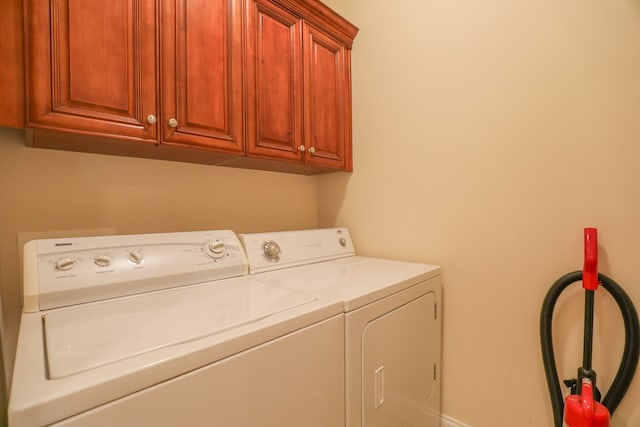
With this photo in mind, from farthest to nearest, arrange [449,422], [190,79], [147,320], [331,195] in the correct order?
[331,195]
[449,422]
[190,79]
[147,320]

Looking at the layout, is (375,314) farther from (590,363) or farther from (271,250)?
(590,363)

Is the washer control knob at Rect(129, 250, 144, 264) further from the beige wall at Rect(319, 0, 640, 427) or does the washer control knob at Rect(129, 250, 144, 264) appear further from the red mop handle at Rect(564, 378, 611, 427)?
the red mop handle at Rect(564, 378, 611, 427)

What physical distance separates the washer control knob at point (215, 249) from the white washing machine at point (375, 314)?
0.12 m

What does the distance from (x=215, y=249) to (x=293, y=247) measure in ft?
1.35

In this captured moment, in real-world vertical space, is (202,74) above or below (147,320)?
above

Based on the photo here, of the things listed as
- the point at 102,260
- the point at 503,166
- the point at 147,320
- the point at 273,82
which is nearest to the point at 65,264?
the point at 102,260

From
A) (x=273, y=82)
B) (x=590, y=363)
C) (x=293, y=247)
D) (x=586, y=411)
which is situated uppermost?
(x=273, y=82)

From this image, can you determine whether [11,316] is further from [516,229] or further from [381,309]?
[516,229]

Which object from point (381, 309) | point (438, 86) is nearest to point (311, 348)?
point (381, 309)

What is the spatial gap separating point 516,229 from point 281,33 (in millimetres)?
1426

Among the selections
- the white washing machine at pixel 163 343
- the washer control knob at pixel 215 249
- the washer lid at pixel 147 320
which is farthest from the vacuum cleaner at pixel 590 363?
the washer control knob at pixel 215 249

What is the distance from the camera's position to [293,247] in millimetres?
1448

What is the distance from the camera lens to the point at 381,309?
999 millimetres

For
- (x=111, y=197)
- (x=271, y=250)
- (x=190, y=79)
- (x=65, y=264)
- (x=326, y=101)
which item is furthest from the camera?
(x=326, y=101)
